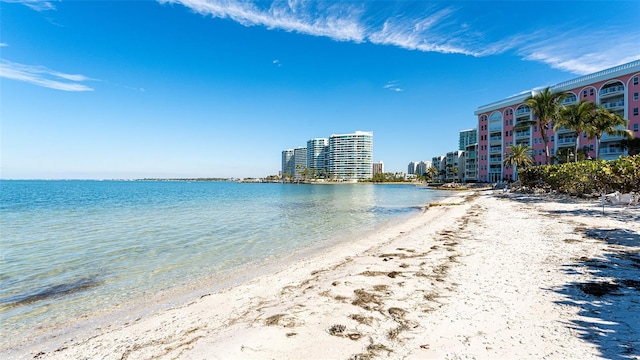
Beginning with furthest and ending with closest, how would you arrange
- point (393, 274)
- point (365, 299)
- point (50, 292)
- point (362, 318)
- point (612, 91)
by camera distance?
1. point (612, 91)
2. point (50, 292)
3. point (393, 274)
4. point (365, 299)
5. point (362, 318)

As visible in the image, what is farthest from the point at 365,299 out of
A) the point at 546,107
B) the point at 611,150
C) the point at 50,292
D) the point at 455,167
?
the point at 455,167

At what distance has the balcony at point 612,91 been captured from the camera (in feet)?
180

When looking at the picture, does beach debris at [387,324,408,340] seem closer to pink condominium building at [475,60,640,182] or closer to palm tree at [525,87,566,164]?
palm tree at [525,87,566,164]

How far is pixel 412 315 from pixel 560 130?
80.2 meters

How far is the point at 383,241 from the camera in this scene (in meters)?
14.1

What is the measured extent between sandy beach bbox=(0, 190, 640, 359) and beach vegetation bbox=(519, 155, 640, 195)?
14.7 meters

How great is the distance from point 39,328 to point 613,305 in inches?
442

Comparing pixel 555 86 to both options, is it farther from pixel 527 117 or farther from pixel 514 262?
pixel 514 262

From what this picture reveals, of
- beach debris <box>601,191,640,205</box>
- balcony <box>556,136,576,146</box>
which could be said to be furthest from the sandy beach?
balcony <box>556,136,576,146</box>

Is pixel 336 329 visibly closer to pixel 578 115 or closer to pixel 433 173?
pixel 578 115

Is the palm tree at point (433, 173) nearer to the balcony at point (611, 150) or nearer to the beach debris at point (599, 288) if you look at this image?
the balcony at point (611, 150)

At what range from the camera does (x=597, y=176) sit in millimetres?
24266

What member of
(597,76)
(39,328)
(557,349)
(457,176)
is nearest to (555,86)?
(597,76)

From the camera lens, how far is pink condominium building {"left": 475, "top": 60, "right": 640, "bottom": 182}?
53.6 metres
